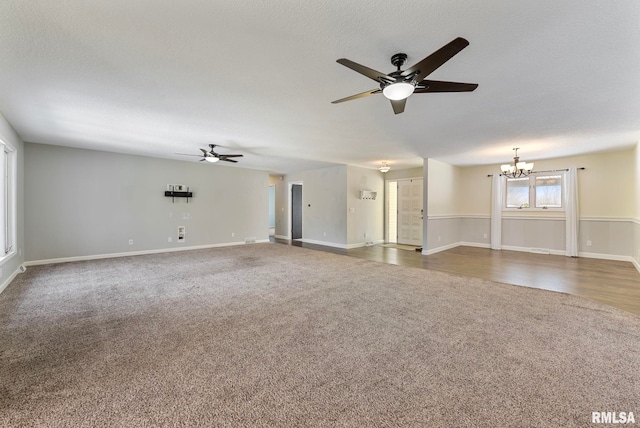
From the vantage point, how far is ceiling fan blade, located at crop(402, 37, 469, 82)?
1.60 meters

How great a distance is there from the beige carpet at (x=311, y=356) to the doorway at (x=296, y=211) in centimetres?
577

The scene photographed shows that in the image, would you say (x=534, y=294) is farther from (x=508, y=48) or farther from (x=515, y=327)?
(x=508, y=48)

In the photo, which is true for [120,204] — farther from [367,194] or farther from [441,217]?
[441,217]

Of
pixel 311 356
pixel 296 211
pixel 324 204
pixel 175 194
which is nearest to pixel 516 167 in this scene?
pixel 324 204

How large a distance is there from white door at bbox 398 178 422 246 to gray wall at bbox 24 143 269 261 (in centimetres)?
485

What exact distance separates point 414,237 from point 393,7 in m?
7.41

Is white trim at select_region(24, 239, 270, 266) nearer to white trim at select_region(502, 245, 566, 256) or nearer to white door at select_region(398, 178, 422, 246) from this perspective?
white door at select_region(398, 178, 422, 246)

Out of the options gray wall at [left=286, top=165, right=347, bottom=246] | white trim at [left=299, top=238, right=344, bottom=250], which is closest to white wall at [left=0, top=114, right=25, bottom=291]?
white trim at [left=299, top=238, right=344, bottom=250]

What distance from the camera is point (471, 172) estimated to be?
8.16m

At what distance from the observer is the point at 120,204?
249 inches

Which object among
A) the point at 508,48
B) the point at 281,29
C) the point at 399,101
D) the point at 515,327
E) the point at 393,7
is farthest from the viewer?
the point at 515,327

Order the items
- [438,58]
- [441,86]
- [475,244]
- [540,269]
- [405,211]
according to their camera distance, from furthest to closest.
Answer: [405,211]
[475,244]
[540,269]
[441,86]
[438,58]

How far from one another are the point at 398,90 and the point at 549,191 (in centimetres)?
709

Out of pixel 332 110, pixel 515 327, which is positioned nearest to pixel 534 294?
pixel 515 327
